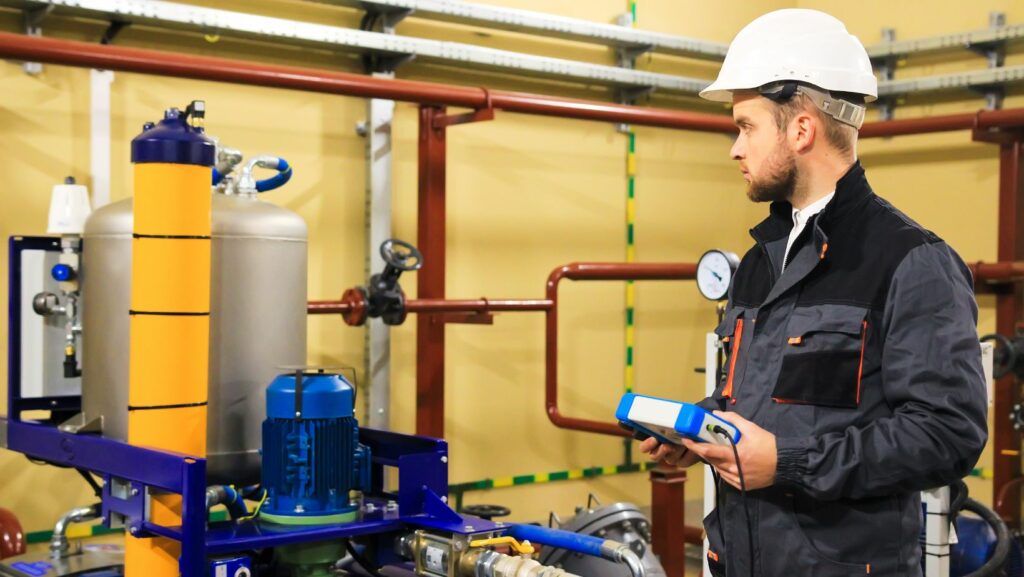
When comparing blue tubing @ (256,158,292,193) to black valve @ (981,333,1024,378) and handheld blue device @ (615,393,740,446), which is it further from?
black valve @ (981,333,1024,378)

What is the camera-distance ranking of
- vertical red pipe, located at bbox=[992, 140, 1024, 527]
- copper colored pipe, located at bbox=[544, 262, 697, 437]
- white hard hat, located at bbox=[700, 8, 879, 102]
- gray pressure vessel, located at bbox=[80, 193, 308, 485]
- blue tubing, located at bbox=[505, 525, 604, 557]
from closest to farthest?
white hard hat, located at bbox=[700, 8, 879, 102], blue tubing, located at bbox=[505, 525, 604, 557], gray pressure vessel, located at bbox=[80, 193, 308, 485], copper colored pipe, located at bbox=[544, 262, 697, 437], vertical red pipe, located at bbox=[992, 140, 1024, 527]

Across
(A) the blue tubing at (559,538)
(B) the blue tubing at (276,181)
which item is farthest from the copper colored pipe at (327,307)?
(A) the blue tubing at (559,538)

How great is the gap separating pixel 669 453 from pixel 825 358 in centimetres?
29

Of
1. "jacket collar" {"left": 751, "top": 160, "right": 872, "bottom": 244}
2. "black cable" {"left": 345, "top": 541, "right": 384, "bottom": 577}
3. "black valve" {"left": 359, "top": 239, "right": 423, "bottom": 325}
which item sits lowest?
"black cable" {"left": 345, "top": 541, "right": 384, "bottom": 577}

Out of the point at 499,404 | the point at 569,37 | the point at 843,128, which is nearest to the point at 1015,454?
the point at 499,404

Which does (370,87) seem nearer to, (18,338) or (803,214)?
(18,338)

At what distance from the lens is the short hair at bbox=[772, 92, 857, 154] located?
1660 millimetres

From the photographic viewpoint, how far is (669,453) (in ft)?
5.68

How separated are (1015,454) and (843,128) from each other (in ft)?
11.3

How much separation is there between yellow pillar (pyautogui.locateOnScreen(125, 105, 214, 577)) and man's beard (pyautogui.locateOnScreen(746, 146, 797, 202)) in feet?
3.78

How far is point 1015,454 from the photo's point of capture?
4633 mm

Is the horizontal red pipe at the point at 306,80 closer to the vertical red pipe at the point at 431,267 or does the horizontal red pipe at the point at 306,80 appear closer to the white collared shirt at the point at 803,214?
the vertical red pipe at the point at 431,267

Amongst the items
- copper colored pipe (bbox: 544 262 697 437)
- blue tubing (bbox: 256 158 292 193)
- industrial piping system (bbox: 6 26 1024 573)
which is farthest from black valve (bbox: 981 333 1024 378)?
blue tubing (bbox: 256 158 292 193)

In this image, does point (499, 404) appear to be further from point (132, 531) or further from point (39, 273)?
point (132, 531)
